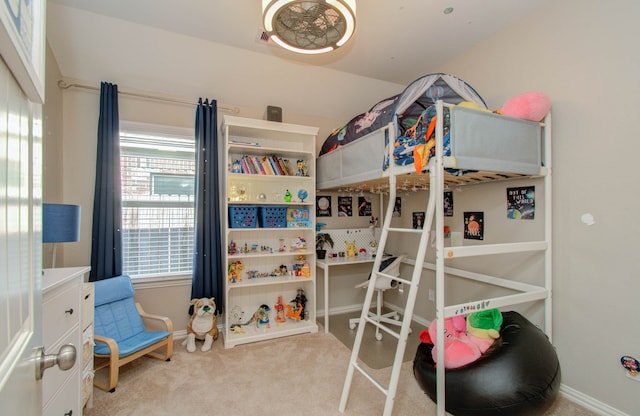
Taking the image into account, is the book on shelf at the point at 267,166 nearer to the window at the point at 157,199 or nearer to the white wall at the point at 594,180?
the window at the point at 157,199

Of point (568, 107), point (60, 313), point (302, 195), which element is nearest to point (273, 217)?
point (302, 195)

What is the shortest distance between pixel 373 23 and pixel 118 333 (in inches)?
135

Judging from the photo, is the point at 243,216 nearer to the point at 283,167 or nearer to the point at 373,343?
the point at 283,167

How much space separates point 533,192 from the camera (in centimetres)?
231

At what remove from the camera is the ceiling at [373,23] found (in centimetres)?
227

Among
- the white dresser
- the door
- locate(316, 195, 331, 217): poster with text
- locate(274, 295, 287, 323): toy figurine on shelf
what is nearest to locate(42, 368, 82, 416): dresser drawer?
the white dresser

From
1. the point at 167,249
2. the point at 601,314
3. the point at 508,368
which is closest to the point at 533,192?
the point at 601,314

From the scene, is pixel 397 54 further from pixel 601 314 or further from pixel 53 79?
pixel 53 79

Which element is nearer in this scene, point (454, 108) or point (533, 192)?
point (454, 108)

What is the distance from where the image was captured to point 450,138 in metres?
1.76

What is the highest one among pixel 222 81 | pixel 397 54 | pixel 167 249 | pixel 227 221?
pixel 397 54

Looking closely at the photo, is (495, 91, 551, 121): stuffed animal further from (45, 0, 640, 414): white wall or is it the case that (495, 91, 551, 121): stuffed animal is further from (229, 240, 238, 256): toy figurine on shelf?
(229, 240, 238, 256): toy figurine on shelf

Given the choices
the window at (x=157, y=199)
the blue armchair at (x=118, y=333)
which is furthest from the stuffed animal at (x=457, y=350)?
the window at (x=157, y=199)

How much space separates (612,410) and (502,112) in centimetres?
208
